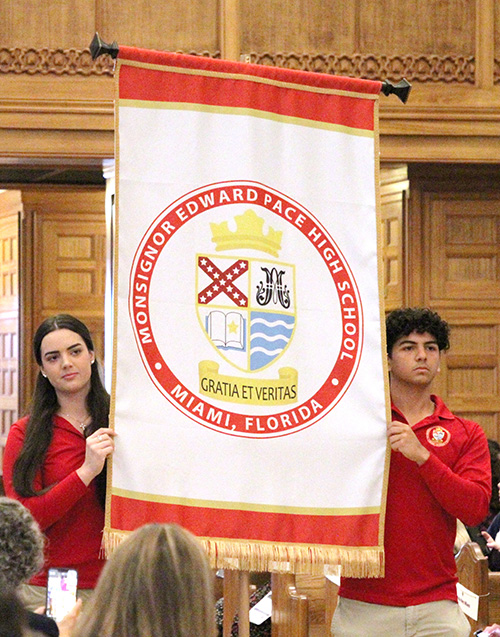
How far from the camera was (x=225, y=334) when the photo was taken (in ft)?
10.3

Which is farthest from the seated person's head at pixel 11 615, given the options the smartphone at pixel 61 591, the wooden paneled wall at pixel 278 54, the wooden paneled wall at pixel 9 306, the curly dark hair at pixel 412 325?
the wooden paneled wall at pixel 9 306

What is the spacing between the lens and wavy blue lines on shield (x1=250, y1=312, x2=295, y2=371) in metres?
3.17

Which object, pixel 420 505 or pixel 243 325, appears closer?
pixel 243 325

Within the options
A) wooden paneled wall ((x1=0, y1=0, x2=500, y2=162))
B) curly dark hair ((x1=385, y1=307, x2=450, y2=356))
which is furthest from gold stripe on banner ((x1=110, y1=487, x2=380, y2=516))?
wooden paneled wall ((x1=0, y1=0, x2=500, y2=162))

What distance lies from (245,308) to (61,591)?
94 cm

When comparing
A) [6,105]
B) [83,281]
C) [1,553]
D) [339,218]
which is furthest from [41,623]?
[83,281]

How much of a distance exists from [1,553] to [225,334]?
3.43 ft

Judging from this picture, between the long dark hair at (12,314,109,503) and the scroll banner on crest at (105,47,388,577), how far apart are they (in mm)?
296

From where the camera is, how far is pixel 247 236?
3186 mm

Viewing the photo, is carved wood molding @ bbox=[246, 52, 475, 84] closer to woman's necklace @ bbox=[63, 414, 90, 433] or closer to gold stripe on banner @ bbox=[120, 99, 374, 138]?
gold stripe on banner @ bbox=[120, 99, 374, 138]

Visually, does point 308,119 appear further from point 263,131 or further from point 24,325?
point 24,325

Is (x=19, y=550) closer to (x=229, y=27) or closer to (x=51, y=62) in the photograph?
(x=51, y=62)

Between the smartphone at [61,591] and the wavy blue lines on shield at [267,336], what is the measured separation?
2.54 ft

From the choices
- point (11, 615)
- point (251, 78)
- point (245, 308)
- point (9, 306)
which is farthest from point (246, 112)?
point (9, 306)
